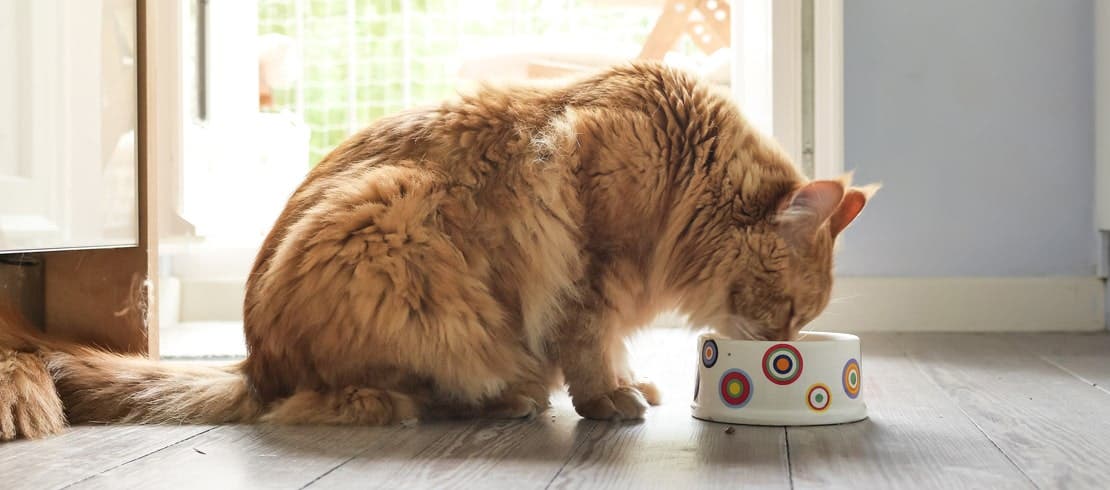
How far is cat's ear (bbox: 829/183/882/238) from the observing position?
176 centimetres

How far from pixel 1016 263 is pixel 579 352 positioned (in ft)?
5.72

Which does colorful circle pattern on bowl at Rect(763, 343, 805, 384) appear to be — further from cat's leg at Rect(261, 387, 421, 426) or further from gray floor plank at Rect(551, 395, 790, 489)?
cat's leg at Rect(261, 387, 421, 426)

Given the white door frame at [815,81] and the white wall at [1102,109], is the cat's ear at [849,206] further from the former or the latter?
the white wall at [1102,109]

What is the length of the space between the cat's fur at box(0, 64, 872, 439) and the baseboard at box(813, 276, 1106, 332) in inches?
49.6

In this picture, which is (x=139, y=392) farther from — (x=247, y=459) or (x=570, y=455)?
(x=570, y=455)

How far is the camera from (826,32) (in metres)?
2.89

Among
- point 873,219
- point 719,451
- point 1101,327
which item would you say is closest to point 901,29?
point 873,219

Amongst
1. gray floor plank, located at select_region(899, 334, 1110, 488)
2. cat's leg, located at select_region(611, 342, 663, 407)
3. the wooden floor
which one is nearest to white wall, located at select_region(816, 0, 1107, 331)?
gray floor plank, located at select_region(899, 334, 1110, 488)

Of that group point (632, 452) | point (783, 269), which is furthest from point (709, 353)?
point (632, 452)

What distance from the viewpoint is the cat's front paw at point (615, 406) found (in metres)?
1.74

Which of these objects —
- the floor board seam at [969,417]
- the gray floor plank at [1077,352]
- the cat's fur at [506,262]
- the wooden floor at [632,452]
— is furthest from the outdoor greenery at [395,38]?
the wooden floor at [632,452]

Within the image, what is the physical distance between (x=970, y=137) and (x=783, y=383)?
1647mm

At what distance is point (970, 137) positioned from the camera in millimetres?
3035

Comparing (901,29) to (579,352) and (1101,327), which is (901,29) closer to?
(1101,327)
